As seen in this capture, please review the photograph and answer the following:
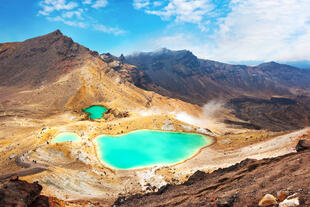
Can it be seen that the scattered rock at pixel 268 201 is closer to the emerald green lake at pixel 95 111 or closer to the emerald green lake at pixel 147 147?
the emerald green lake at pixel 147 147

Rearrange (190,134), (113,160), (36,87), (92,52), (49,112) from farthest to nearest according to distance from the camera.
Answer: (92,52)
(36,87)
(49,112)
(190,134)
(113,160)

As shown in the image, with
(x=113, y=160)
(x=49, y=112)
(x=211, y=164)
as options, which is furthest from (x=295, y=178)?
(x=49, y=112)

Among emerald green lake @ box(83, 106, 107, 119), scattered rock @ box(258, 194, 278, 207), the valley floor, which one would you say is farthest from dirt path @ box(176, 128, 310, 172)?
emerald green lake @ box(83, 106, 107, 119)

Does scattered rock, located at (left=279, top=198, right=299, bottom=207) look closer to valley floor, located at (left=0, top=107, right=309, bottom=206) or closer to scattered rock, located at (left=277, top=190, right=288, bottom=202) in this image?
scattered rock, located at (left=277, top=190, right=288, bottom=202)

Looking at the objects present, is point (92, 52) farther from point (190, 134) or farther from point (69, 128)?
point (190, 134)

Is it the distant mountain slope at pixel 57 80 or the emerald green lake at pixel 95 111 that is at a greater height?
the distant mountain slope at pixel 57 80

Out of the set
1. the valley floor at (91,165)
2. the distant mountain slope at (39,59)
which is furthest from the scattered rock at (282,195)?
the distant mountain slope at (39,59)

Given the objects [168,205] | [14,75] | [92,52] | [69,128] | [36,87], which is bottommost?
[168,205]
